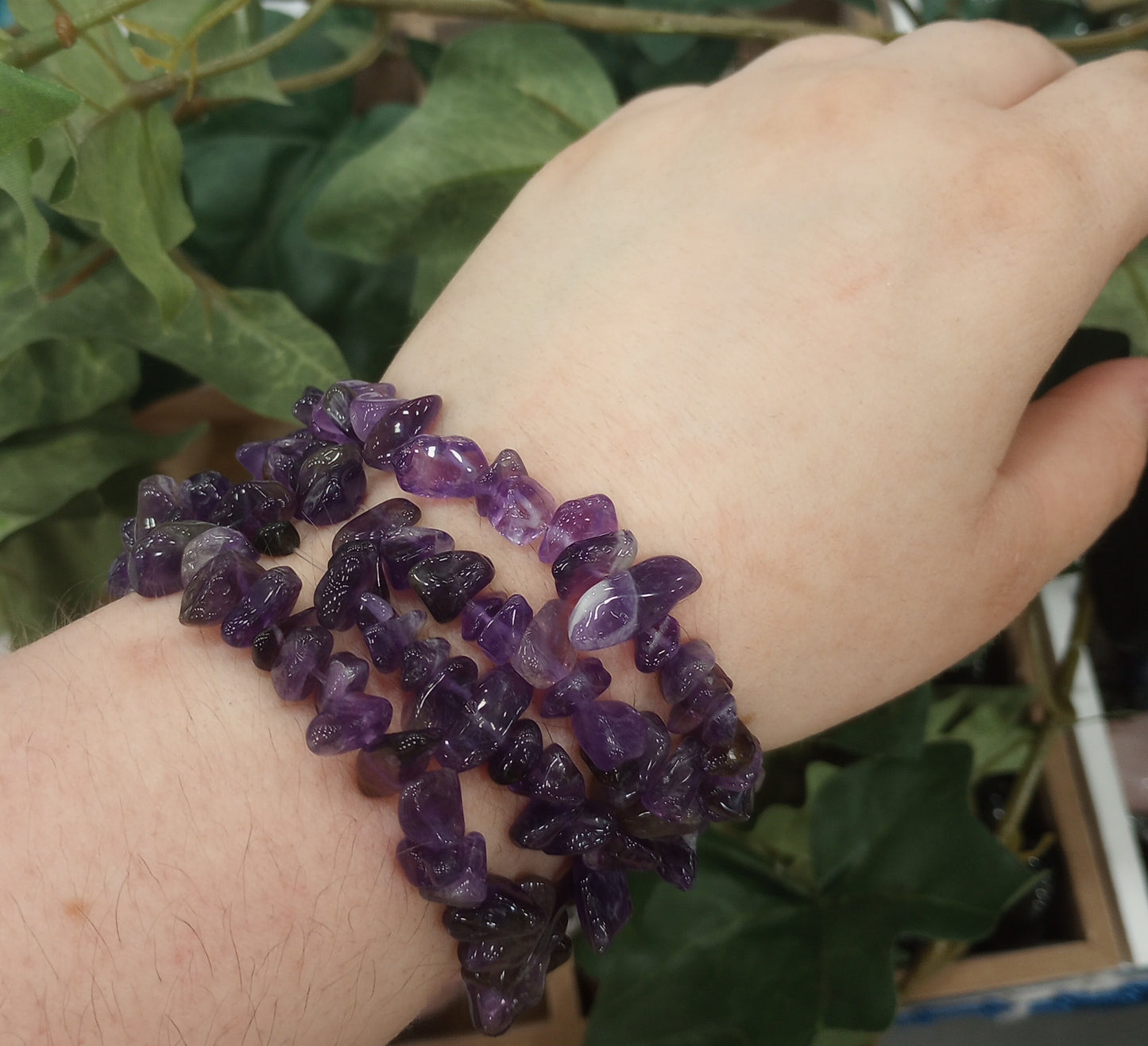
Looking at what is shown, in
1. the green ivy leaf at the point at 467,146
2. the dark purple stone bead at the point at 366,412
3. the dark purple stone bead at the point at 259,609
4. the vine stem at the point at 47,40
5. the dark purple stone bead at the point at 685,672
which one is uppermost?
the vine stem at the point at 47,40

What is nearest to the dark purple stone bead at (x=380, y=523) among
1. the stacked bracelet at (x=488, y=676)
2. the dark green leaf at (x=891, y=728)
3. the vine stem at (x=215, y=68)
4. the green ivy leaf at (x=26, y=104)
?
the stacked bracelet at (x=488, y=676)

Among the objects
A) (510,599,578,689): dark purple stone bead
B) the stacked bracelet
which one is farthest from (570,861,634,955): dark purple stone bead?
(510,599,578,689): dark purple stone bead

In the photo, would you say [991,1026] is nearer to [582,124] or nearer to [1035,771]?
[1035,771]

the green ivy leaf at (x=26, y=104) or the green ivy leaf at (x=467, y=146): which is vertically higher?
the green ivy leaf at (x=26, y=104)

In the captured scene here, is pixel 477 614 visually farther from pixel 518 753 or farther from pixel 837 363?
pixel 837 363

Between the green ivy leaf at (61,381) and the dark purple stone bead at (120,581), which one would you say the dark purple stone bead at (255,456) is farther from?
the green ivy leaf at (61,381)

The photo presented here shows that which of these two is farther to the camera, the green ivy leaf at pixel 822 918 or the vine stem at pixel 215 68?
the green ivy leaf at pixel 822 918

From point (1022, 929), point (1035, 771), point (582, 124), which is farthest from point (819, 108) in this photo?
point (1022, 929)
